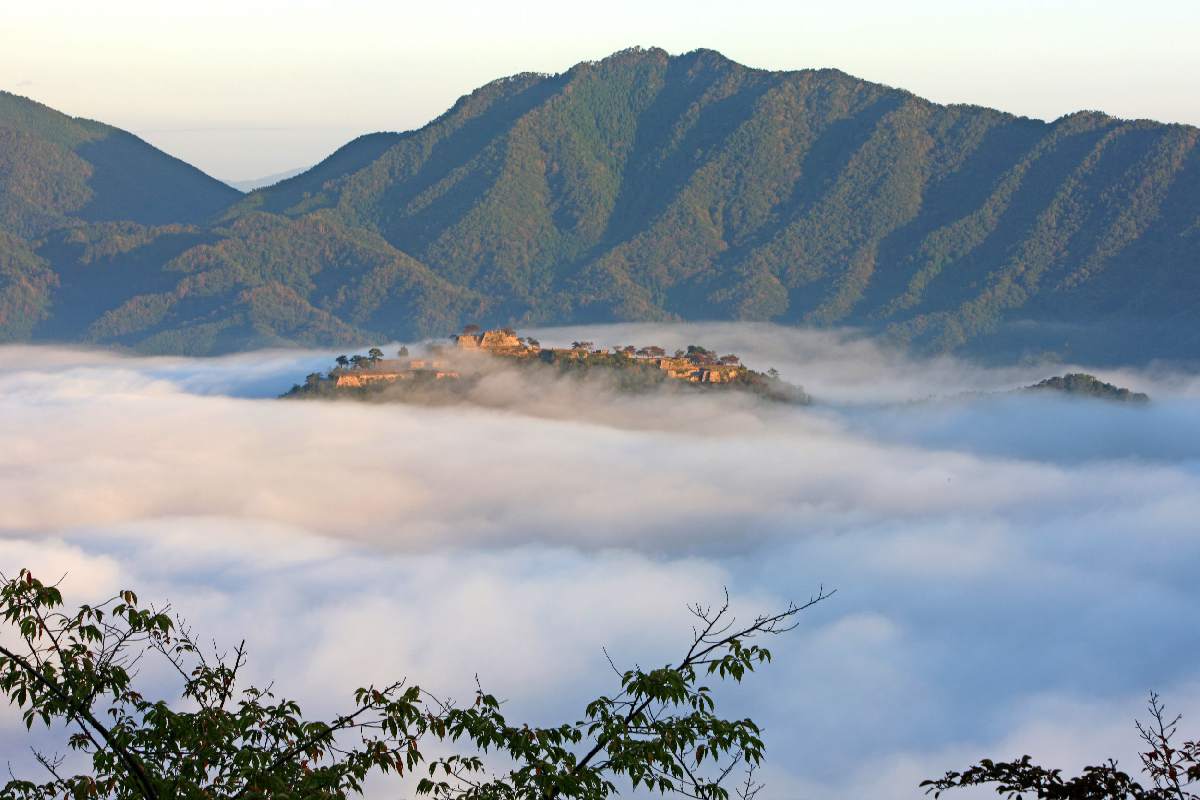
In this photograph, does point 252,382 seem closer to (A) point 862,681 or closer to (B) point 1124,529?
(B) point 1124,529

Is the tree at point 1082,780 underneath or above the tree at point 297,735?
above

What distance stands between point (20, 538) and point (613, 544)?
40.8 m

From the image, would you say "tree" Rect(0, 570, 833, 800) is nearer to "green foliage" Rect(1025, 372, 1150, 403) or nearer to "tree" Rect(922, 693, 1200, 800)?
"tree" Rect(922, 693, 1200, 800)

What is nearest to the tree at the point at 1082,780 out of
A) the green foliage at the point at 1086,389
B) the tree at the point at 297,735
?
the tree at the point at 297,735

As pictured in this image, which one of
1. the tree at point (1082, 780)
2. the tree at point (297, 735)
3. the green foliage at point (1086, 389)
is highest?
the green foliage at point (1086, 389)

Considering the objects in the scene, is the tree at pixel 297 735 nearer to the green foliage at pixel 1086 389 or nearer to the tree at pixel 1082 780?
the tree at pixel 1082 780

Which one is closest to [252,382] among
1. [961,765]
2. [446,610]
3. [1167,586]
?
[446,610]

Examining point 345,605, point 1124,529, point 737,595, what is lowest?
point 345,605

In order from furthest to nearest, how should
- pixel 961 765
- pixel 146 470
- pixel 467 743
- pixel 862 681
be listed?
pixel 146 470 < pixel 862 681 < pixel 961 765 < pixel 467 743

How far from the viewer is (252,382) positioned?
181125 mm

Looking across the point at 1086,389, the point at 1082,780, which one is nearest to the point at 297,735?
the point at 1082,780

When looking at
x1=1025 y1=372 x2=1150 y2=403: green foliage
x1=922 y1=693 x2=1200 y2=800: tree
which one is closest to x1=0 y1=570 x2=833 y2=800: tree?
x1=922 y1=693 x2=1200 y2=800: tree

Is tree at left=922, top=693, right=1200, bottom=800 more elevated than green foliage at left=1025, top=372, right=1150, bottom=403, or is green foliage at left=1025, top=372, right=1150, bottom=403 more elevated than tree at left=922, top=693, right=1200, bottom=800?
green foliage at left=1025, top=372, right=1150, bottom=403

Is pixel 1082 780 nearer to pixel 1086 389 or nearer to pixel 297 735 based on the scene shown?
pixel 297 735
